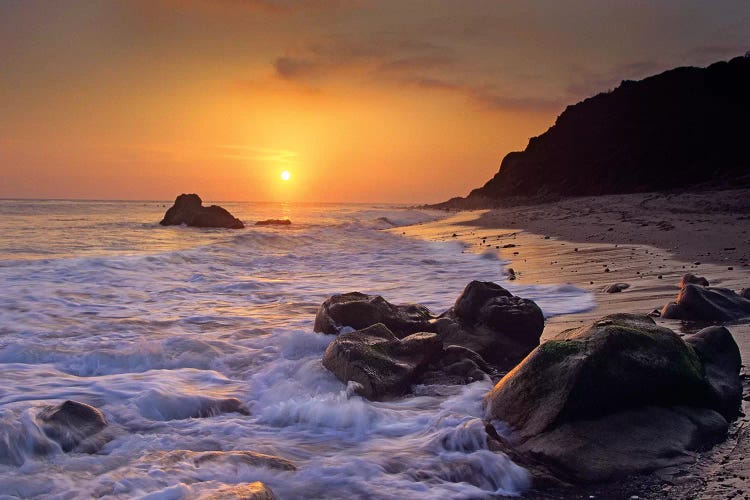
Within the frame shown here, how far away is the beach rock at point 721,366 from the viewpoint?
3.85 metres

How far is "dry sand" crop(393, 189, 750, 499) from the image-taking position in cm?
308

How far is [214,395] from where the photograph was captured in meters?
5.06

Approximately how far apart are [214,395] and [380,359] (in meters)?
1.60

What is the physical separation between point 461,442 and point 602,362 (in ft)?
3.70

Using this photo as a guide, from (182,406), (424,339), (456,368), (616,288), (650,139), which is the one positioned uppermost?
(650,139)

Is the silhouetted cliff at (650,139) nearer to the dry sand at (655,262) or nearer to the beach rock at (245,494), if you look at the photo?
the dry sand at (655,262)

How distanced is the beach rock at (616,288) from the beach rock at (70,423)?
7153mm

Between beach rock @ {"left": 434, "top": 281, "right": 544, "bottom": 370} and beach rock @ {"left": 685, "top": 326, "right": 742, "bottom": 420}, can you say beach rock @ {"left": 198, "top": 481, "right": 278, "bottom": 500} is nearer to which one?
beach rock @ {"left": 685, "top": 326, "right": 742, "bottom": 420}

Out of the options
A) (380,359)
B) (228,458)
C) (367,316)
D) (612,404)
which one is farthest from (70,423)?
(612,404)

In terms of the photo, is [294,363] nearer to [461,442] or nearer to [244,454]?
[244,454]

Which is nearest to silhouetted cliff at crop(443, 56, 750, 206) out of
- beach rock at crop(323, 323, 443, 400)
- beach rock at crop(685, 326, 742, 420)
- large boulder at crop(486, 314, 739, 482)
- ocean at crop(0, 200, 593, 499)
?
ocean at crop(0, 200, 593, 499)

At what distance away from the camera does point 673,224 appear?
16.4 m

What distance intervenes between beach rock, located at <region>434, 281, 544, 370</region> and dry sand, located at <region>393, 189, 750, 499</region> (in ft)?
1.75

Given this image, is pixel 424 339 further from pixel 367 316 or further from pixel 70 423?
pixel 70 423
